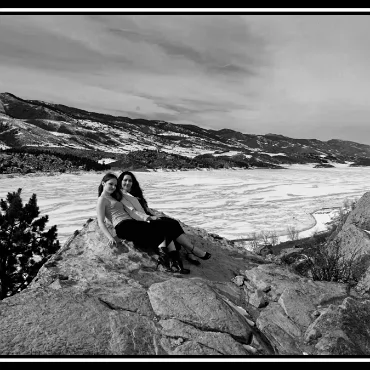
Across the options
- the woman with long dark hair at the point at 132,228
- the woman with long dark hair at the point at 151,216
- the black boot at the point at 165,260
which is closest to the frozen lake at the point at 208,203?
the woman with long dark hair at the point at 151,216

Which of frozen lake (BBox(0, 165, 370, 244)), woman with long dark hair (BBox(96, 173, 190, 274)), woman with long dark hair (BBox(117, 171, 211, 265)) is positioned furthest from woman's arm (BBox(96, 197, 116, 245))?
frozen lake (BBox(0, 165, 370, 244))

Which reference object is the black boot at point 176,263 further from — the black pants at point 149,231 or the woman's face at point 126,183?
the woman's face at point 126,183

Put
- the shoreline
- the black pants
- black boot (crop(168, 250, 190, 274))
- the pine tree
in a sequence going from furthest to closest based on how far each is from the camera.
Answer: the shoreline < the pine tree < the black pants < black boot (crop(168, 250, 190, 274))

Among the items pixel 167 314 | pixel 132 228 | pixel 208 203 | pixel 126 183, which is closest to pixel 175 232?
pixel 132 228

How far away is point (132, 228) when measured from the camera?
591 cm

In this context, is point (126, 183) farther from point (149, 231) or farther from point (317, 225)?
point (317, 225)

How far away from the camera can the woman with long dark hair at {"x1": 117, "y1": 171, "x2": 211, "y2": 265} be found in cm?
587

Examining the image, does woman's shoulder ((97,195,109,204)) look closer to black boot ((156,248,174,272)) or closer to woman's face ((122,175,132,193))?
woman's face ((122,175,132,193))

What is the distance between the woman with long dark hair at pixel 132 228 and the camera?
5645mm

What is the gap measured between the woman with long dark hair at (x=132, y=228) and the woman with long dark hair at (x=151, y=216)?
2.3 inches

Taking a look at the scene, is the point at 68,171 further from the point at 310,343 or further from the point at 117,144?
the point at 117,144

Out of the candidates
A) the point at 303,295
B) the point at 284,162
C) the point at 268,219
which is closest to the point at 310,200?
the point at 268,219

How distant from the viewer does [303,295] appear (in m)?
5.06

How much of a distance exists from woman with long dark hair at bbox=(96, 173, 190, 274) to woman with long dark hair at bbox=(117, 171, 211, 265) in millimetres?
59
